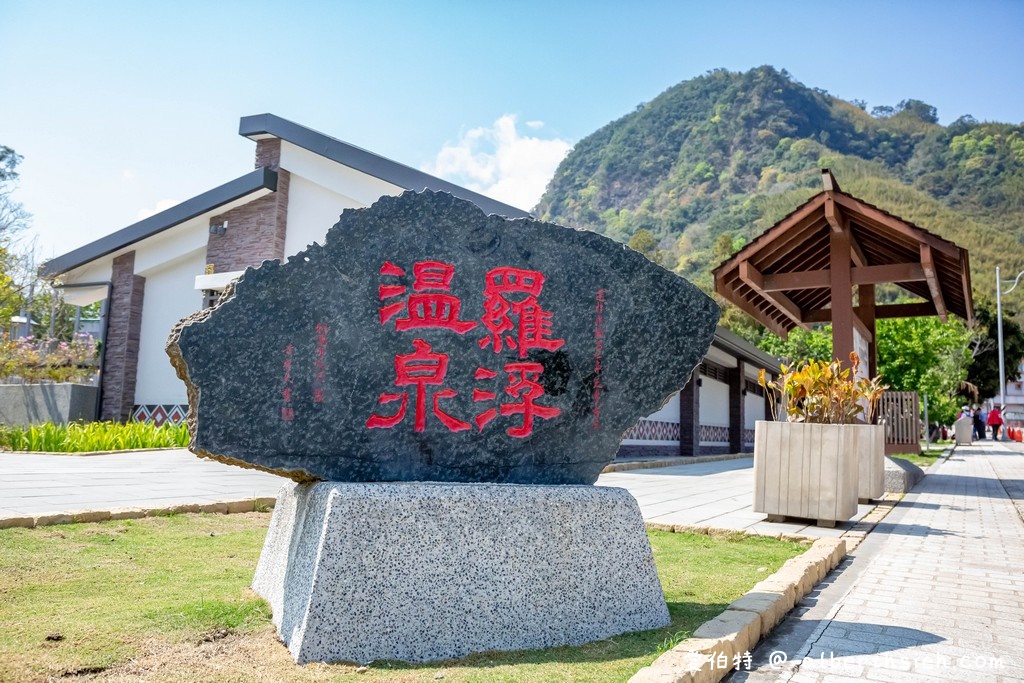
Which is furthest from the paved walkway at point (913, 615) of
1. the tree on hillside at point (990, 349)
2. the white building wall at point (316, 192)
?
the tree on hillside at point (990, 349)

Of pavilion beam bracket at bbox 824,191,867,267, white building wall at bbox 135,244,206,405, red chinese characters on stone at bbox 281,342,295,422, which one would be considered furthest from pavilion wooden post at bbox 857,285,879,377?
white building wall at bbox 135,244,206,405

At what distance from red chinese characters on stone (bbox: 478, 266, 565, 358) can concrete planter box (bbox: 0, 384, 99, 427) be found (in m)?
14.4

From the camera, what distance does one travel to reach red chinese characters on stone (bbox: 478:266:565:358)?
3664mm

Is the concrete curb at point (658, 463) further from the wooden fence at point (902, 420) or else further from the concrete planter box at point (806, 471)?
the concrete planter box at point (806, 471)

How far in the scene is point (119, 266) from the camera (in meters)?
16.2

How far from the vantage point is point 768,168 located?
93938 millimetres

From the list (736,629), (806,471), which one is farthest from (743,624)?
(806,471)

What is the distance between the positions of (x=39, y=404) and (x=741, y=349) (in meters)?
16.1

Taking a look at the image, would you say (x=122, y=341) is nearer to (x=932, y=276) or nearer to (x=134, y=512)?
(x=134, y=512)

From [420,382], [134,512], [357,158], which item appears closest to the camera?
[420,382]

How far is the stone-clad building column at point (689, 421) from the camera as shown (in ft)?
57.2

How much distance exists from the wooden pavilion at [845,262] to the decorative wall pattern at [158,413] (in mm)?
11766

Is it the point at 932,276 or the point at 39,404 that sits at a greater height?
the point at 932,276

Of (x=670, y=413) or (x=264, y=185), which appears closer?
(x=264, y=185)
